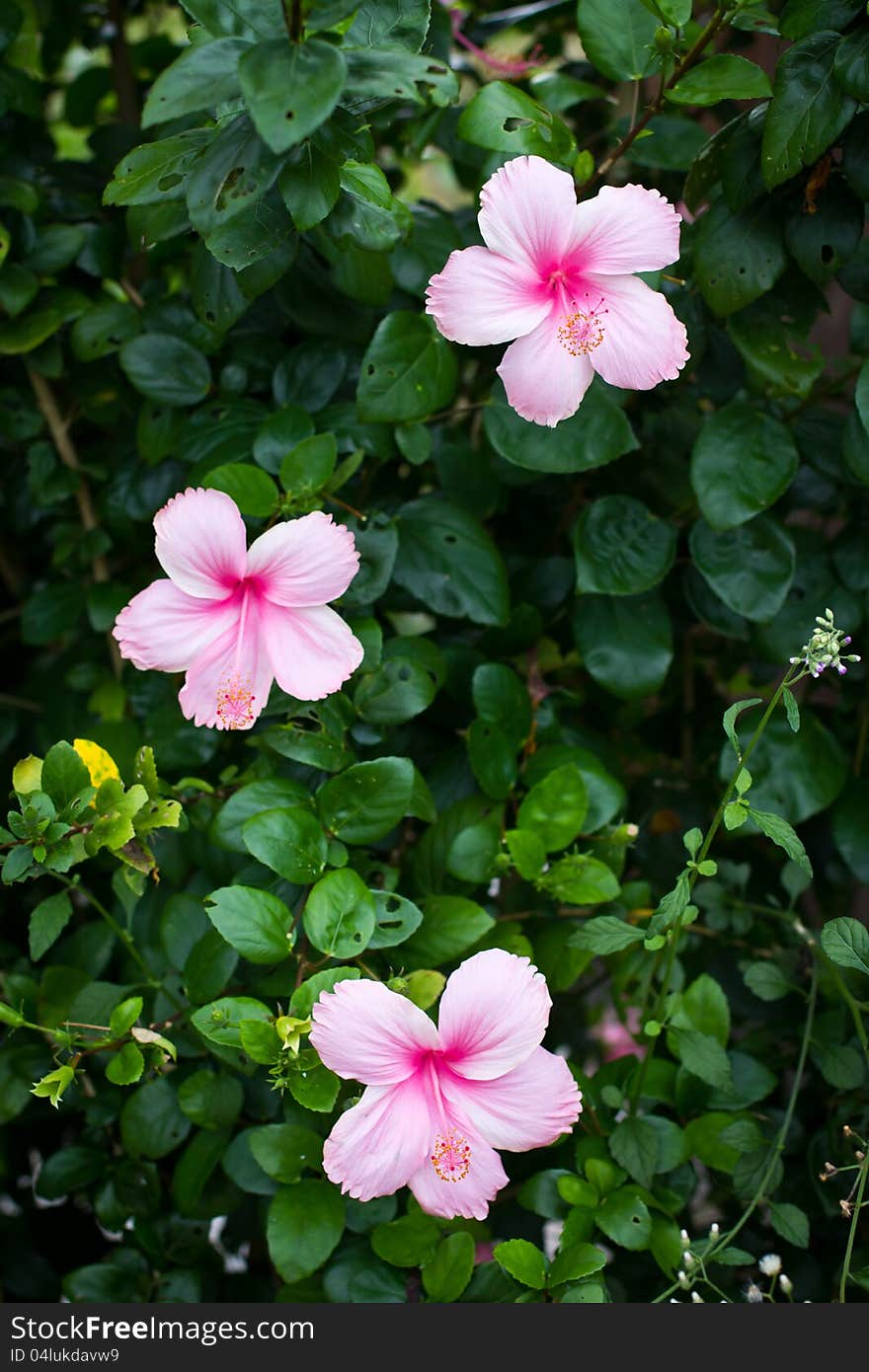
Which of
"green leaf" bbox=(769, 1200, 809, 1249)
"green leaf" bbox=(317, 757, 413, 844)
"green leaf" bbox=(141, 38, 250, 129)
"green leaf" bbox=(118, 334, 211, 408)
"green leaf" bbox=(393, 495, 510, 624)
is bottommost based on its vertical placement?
"green leaf" bbox=(769, 1200, 809, 1249)

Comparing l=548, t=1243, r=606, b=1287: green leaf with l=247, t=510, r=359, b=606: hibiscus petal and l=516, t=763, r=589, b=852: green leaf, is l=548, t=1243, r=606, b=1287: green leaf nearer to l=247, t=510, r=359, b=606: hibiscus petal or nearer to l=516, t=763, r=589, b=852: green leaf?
l=516, t=763, r=589, b=852: green leaf

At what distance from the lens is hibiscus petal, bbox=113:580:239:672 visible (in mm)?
760

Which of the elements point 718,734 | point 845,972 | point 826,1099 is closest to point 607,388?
point 718,734

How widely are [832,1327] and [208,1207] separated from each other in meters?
0.46

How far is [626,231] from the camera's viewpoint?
28.5 inches

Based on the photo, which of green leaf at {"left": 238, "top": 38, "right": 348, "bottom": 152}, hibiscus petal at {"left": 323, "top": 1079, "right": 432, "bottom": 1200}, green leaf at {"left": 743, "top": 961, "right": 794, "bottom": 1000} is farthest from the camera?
green leaf at {"left": 743, "top": 961, "right": 794, "bottom": 1000}

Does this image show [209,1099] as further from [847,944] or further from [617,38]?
[617,38]

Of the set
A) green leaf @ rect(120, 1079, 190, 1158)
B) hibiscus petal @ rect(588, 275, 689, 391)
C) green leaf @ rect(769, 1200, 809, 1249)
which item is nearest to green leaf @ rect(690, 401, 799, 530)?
hibiscus petal @ rect(588, 275, 689, 391)

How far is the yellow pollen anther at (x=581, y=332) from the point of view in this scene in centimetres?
74

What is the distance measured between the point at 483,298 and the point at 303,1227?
605mm

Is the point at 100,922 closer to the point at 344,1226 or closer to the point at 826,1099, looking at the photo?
the point at 344,1226

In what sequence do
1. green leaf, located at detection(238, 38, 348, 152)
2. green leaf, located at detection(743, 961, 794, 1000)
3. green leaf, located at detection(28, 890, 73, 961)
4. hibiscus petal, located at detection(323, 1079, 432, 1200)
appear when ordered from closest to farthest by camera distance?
green leaf, located at detection(238, 38, 348, 152)
hibiscus petal, located at detection(323, 1079, 432, 1200)
green leaf, located at detection(28, 890, 73, 961)
green leaf, located at detection(743, 961, 794, 1000)

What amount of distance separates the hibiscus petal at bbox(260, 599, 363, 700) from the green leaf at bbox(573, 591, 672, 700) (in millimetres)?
Result: 255

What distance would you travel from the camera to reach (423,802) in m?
0.88
